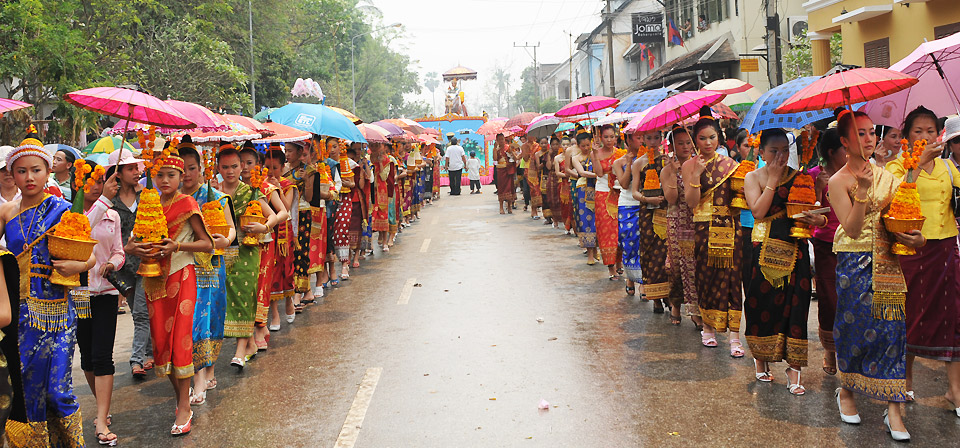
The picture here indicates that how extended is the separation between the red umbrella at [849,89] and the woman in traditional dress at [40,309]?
420cm

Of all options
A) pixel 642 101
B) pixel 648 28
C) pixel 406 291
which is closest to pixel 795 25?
pixel 648 28

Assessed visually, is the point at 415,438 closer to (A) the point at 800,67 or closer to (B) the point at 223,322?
(B) the point at 223,322

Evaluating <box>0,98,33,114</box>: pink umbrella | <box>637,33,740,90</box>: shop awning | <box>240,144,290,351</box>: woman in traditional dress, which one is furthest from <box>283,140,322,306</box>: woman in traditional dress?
<box>637,33,740,90</box>: shop awning

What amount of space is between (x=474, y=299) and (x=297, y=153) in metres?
2.58

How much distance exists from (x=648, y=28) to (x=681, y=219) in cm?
3234

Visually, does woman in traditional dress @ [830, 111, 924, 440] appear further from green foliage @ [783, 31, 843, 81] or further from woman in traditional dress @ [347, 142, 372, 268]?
green foliage @ [783, 31, 843, 81]

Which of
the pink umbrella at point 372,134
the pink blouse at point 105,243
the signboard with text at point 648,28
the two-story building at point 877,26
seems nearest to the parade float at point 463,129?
the signboard with text at point 648,28

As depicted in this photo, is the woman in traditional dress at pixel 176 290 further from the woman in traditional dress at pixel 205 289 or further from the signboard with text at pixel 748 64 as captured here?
the signboard with text at pixel 748 64

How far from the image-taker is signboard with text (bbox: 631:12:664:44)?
38.5 meters

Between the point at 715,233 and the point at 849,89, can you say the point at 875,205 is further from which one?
the point at 715,233

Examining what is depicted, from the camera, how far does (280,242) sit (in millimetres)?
8242

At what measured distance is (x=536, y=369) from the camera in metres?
6.79

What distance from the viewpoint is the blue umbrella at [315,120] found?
9758 mm

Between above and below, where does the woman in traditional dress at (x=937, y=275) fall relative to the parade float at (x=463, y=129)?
below
